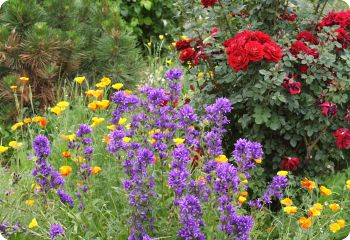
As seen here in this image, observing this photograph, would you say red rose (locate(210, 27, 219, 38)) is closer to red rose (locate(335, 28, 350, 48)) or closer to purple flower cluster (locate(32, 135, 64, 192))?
red rose (locate(335, 28, 350, 48))

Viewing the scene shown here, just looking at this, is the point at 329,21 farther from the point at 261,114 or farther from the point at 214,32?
the point at 261,114

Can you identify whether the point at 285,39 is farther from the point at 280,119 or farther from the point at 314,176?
the point at 314,176

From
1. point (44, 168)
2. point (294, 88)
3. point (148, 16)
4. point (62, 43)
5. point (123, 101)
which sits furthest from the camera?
point (148, 16)

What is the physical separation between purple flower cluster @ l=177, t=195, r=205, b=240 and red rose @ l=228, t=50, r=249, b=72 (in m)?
1.17

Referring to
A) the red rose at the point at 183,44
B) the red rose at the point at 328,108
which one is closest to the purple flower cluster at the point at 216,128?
the red rose at the point at 328,108

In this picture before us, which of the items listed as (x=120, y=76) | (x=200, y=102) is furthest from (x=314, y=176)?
(x=120, y=76)

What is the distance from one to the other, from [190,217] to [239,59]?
1263 millimetres

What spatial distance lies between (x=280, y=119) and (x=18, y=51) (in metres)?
2.27

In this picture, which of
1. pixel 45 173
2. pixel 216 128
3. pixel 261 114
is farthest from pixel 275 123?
pixel 45 173

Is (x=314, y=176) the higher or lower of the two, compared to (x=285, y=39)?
lower

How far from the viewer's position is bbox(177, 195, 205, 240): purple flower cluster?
238 centimetres

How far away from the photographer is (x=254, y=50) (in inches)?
131

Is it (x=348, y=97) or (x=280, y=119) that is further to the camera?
(x=348, y=97)

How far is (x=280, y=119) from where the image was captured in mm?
3605
